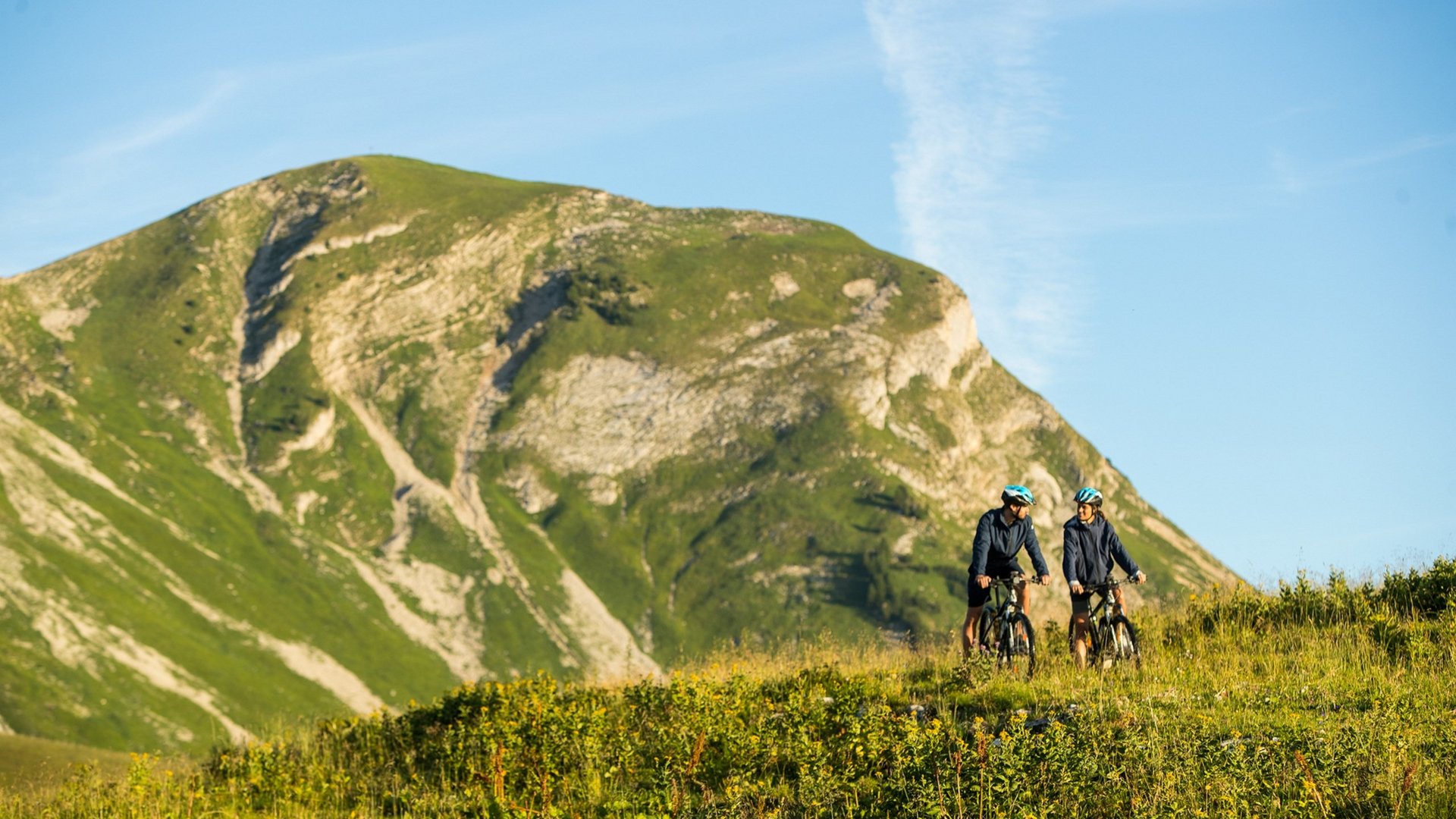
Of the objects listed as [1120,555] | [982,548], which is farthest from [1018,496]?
[1120,555]

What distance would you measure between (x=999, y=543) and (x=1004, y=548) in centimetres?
9

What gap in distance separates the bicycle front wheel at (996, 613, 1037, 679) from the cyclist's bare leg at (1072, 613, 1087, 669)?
488 mm

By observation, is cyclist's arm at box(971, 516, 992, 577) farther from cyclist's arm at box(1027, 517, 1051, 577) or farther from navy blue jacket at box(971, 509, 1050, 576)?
cyclist's arm at box(1027, 517, 1051, 577)

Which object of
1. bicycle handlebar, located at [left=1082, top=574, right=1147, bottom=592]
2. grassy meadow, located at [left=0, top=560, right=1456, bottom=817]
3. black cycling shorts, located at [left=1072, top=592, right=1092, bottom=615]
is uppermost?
bicycle handlebar, located at [left=1082, top=574, right=1147, bottom=592]

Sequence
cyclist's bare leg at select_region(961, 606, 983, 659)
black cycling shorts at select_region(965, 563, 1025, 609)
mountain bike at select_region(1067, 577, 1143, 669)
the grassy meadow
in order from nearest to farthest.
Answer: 1. the grassy meadow
2. mountain bike at select_region(1067, 577, 1143, 669)
3. black cycling shorts at select_region(965, 563, 1025, 609)
4. cyclist's bare leg at select_region(961, 606, 983, 659)

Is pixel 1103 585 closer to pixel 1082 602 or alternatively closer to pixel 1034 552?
pixel 1082 602

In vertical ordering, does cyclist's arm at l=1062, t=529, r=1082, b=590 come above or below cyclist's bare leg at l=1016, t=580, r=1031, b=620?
above

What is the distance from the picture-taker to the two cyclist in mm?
17734

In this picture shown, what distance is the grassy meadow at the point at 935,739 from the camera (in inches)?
455

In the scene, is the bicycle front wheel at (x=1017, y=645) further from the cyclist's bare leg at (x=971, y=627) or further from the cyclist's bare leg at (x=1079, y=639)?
the cyclist's bare leg at (x=971, y=627)

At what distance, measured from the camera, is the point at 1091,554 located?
57.5 ft

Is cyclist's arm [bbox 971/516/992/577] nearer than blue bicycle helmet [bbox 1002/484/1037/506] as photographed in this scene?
No

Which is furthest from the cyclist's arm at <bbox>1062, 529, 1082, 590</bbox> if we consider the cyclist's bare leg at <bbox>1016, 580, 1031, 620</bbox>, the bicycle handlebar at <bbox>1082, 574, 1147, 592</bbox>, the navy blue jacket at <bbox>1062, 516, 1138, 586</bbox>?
the cyclist's bare leg at <bbox>1016, 580, 1031, 620</bbox>

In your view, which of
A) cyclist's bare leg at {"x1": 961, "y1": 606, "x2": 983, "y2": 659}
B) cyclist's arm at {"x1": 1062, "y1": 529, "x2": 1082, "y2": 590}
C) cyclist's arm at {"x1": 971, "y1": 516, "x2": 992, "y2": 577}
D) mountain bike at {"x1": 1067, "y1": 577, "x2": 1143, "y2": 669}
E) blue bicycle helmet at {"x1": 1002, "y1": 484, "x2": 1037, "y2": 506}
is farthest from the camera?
cyclist's bare leg at {"x1": 961, "y1": 606, "x2": 983, "y2": 659}
